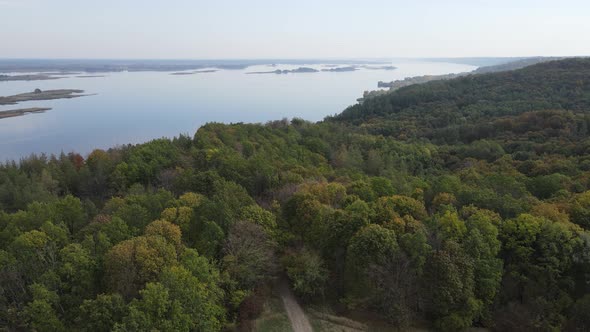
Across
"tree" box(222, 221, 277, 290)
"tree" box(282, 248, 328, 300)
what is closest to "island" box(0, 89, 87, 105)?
"tree" box(222, 221, 277, 290)

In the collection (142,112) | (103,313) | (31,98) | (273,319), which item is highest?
(31,98)

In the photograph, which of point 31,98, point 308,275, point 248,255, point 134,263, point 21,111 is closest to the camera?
point 134,263

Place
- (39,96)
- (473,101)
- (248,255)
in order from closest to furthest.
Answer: (248,255), (473,101), (39,96)

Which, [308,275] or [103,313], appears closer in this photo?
[103,313]

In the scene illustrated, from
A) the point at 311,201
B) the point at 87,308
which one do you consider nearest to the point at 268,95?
the point at 311,201

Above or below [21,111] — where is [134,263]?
above

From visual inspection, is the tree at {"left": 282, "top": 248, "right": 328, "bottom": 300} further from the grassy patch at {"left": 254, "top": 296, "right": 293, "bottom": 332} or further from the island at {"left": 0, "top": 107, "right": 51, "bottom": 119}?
the island at {"left": 0, "top": 107, "right": 51, "bottom": 119}

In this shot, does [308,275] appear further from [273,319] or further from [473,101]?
[473,101]

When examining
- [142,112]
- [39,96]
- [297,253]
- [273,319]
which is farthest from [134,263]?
[39,96]
